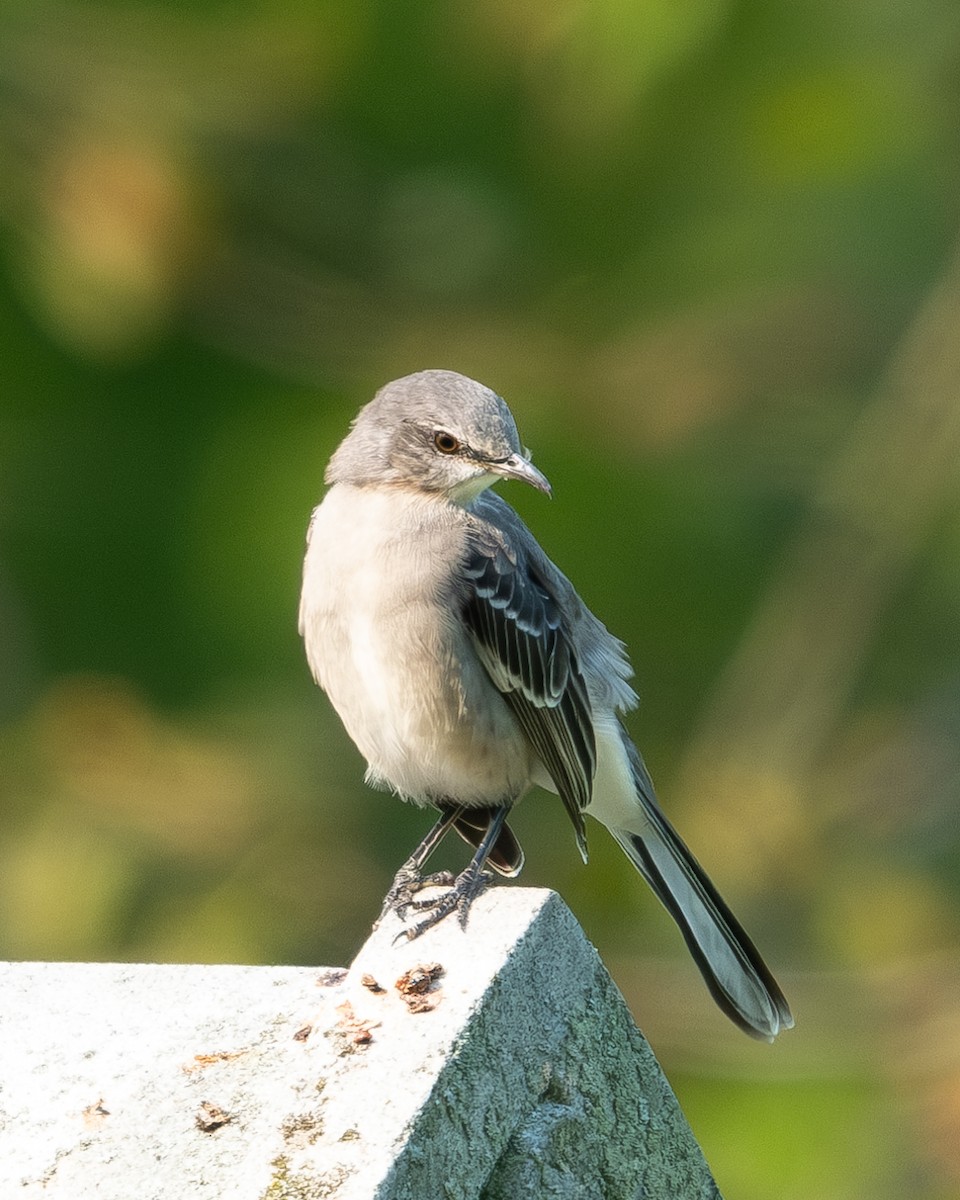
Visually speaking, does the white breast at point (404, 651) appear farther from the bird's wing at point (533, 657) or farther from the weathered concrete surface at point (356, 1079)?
the weathered concrete surface at point (356, 1079)

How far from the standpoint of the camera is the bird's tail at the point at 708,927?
14.2ft

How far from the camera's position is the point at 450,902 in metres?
3.16

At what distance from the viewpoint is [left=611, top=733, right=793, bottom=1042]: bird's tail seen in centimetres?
434

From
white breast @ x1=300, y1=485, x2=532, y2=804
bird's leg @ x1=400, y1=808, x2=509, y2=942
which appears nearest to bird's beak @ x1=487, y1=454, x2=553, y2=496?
white breast @ x1=300, y1=485, x2=532, y2=804

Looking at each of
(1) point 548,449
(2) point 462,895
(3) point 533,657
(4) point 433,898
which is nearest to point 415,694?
(3) point 533,657

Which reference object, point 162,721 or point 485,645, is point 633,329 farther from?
point 485,645

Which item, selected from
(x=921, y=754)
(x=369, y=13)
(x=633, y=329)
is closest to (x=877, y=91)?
(x=633, y=329)

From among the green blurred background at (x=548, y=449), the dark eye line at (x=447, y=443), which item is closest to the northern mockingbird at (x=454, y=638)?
the dark eye line at (x=447, y=443)

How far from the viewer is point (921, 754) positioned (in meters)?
7.96

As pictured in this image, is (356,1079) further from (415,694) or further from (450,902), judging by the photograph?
(415,694)

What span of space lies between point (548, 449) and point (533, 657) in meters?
3.42

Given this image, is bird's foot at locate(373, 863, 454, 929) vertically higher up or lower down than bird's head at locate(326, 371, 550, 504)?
lower down

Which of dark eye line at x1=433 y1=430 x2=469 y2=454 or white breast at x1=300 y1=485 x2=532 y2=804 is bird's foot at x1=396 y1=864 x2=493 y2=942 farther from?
dark eye line at x1=433 y1=430 x2=469 y2=454

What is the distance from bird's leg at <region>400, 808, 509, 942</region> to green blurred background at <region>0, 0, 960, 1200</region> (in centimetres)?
328
